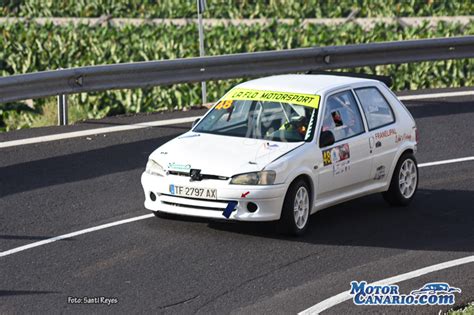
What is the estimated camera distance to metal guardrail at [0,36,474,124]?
619 inches

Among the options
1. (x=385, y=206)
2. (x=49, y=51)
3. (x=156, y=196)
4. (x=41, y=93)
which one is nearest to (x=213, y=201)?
(x=156, y=196)

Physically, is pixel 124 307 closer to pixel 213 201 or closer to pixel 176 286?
pixel 176 286

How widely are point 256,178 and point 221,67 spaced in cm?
692

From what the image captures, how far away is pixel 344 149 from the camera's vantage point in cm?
1230

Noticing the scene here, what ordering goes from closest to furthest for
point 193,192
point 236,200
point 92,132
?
point 236,200
point 193,192
point 92,132

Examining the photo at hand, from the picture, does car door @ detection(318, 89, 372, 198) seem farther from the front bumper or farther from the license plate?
the license plate

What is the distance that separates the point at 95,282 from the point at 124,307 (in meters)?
0.72

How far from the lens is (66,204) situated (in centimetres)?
1260

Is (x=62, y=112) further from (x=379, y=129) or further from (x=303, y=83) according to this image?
(x=379, y=129)

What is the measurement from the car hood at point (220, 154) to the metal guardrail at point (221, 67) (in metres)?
4.07

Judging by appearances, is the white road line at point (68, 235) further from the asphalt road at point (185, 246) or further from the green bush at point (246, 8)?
the green bush at point (246, 8)

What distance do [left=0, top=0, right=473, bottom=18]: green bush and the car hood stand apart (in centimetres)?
1857

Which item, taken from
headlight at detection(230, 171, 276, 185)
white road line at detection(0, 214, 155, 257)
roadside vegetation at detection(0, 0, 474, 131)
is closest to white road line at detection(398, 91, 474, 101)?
roadside vegetation at detection(0, 0, 474, 131)

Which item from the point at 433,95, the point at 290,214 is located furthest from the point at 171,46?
the point at 290,214
